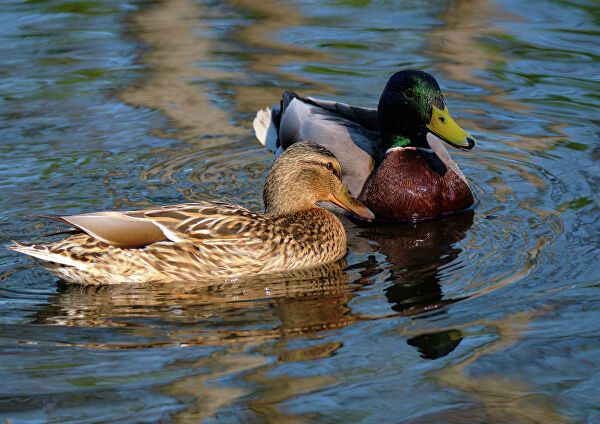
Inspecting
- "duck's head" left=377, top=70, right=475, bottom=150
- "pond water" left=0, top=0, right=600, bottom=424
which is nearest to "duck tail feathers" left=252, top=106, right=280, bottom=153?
"pond water" left=0, top=0, right=600, bottom=424

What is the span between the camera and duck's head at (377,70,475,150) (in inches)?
302

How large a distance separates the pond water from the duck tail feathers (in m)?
0.12

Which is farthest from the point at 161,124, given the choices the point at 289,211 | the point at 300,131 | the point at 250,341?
the point at 250,341

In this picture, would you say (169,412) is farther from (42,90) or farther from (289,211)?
(42,90)

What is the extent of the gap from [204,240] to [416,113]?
2463mm

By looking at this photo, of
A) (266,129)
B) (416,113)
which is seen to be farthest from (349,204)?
(266,129)

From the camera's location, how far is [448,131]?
7656 mm

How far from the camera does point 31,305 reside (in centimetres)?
574

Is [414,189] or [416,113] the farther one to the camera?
[416,113]

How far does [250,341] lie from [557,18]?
8.37m

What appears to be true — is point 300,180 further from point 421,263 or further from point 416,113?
point 416,113

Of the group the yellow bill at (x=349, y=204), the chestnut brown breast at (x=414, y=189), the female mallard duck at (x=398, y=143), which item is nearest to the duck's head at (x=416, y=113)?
the female mallard duck at (x=398, y=143)

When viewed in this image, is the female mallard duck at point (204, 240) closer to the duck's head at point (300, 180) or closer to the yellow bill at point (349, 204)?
the duck's head at point (300, 180)

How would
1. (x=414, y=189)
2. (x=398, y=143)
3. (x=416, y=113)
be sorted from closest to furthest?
1. (x=414, y=189)
2. (x=416, y=113)
3. (x=398, y=143)
